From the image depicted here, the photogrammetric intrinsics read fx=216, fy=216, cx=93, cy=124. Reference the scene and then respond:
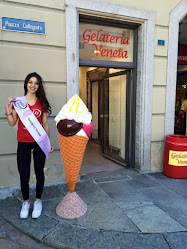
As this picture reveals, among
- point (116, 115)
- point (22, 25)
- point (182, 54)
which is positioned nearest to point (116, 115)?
point (116, 115)

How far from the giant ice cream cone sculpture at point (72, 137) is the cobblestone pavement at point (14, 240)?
533mm

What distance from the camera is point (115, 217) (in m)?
3.05

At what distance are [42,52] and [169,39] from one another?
2.84m

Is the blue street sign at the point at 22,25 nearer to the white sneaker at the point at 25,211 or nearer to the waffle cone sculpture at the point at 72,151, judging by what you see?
the waffle cone sculpture at the point at 72,151

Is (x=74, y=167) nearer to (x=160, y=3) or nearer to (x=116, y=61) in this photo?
(x=116, y=61)

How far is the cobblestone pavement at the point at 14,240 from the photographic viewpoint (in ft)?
8.38

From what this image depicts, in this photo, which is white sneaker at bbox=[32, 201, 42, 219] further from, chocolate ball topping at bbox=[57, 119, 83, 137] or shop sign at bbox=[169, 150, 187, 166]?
shop sign at bbox=[169, 150, 187, 166]

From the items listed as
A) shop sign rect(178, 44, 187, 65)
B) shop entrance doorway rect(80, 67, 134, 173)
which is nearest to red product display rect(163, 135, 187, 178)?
shop entrance doorway rect(80, 67, 134, 173)

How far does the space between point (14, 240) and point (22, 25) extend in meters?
3.35

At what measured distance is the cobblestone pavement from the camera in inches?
101

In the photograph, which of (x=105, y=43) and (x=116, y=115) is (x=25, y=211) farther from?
(x=105, y=43)

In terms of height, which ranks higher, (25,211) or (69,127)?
(69,127)

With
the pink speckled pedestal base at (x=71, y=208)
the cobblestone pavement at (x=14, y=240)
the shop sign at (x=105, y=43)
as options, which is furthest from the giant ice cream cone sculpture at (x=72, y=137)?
the shop sign at (x=105, y=43)

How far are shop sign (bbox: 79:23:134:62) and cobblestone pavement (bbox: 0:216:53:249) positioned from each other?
11.2 feet
